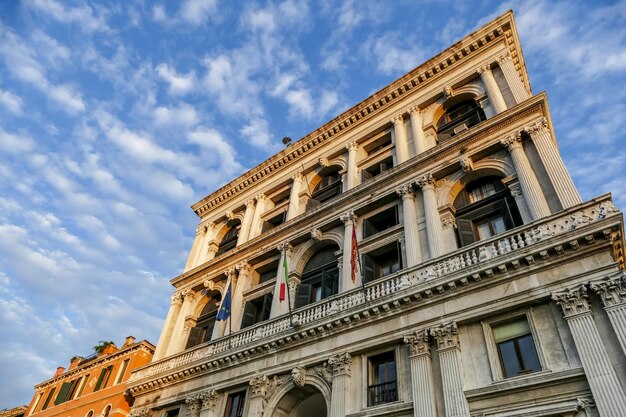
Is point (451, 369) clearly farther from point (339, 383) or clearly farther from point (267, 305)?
point (267, 305)

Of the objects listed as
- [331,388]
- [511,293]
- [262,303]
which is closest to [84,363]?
[262,303]

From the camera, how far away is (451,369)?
14.3 metres

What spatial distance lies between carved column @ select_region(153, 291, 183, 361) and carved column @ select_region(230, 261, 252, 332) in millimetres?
5219

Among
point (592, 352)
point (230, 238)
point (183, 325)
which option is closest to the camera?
point (592, 352)

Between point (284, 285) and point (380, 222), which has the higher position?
point (380, 222)

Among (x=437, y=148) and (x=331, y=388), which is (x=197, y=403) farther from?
(x=437, y=148)

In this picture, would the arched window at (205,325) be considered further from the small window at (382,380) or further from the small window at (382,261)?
the small window at (382,380)

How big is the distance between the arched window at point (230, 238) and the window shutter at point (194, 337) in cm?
661

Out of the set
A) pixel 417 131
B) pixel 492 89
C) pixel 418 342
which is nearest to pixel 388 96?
pixel 417 131

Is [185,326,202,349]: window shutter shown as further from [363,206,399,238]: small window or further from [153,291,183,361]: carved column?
[363,206,399,238]: small window

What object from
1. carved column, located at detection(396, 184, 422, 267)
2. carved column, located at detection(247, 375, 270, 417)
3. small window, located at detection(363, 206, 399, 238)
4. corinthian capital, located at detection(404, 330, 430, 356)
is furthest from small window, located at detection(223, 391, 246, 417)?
carved column, located at detection(396, 184, 422, 267)

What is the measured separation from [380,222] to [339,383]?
9054 mm

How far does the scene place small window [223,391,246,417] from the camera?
65.2 feet

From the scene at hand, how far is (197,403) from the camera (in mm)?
21250
